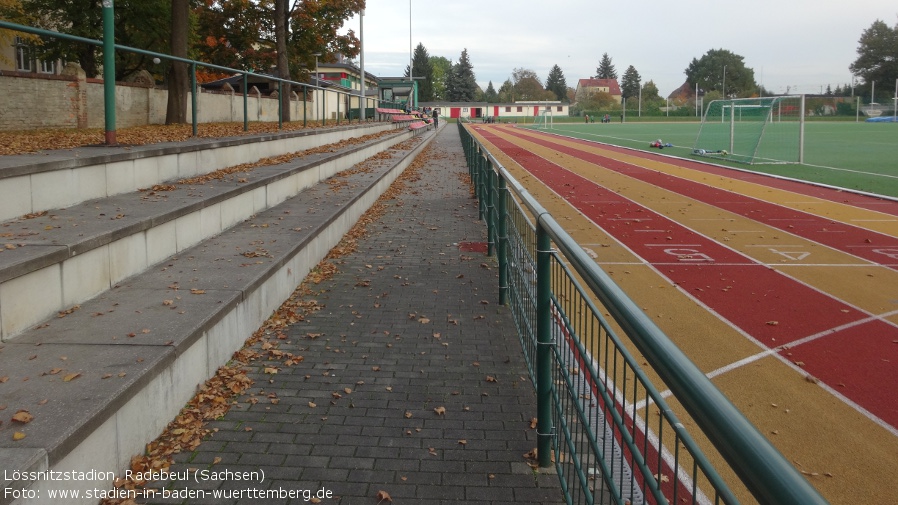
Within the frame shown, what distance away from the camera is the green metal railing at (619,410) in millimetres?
1578

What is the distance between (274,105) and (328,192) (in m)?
16.8

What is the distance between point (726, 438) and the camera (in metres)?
1.58

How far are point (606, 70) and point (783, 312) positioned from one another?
642ft

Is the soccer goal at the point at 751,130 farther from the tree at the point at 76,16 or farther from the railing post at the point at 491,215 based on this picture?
the tree at the point at 76,16

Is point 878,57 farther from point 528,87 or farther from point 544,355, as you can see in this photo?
point 544,355

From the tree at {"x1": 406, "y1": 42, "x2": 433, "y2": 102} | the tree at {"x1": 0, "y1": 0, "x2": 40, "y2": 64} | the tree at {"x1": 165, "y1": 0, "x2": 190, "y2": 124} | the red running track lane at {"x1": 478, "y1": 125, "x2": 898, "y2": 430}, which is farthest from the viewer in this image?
the tree at {"x1": 406, "y1": 42, "x2": 433, "y2": 102}

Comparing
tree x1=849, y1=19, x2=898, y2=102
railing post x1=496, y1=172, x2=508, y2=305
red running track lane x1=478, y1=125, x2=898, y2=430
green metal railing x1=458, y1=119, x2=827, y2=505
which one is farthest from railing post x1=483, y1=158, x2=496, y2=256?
tree x1=849, y1=19, x2=898, y2=102

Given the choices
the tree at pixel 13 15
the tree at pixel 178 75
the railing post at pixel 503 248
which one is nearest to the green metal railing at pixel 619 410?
the railing post at pixel 503 248

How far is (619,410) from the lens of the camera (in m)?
2.90

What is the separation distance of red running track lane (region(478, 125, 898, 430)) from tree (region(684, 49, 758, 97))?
156m

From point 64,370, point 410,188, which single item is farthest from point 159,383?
point 410,188

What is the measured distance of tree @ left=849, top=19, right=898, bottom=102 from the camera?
122 metres

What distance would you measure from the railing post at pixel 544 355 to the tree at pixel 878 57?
133 metres

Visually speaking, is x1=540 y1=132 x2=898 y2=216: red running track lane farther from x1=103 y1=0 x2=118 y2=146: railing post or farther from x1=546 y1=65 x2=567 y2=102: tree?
x1=546 y1=65 x2=567 y2=102: tree
